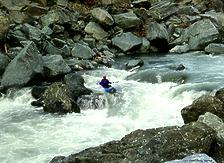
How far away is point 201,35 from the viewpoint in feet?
76.5

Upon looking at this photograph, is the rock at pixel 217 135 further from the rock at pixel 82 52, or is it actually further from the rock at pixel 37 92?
the rock at pixel 82 52

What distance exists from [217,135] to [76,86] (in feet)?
26.0

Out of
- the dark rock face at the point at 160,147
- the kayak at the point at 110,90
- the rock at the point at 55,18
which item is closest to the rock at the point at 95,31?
the rock at the point at 55,18

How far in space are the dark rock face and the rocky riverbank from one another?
0.06 feet

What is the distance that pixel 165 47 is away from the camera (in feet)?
80.2

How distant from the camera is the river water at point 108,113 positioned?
1160 cm

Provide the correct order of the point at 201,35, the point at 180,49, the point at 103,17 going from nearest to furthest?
the point at 201,35 → the point at 180,49 → the point at 103,17

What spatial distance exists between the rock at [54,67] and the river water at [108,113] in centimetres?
95

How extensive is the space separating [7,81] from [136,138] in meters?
9.24

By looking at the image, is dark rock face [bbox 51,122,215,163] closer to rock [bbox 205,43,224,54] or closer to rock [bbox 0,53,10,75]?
rock [bbox 0,53,10,75]

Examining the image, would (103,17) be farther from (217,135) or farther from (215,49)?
(217,135)

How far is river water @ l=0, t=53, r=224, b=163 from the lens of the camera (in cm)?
1160

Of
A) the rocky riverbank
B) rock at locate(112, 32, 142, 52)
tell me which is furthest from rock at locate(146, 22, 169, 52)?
rock at locate(112, 32, 142, 52)

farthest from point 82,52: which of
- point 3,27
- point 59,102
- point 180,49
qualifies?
point 59,102
